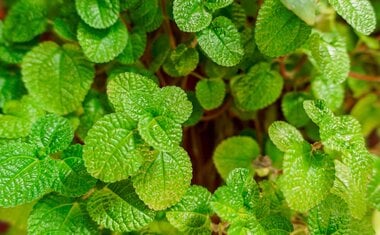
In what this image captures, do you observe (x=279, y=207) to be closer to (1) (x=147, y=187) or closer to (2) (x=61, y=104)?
(1) (x=147, y=187)

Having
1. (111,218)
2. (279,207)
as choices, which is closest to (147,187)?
(111,218)

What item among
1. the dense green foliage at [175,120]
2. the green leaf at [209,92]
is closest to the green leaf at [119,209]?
the dense green foliage at [175,120]

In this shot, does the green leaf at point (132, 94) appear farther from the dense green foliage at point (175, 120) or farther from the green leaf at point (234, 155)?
the green leaf at point (234, 155)

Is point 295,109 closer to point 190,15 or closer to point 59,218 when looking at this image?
point 190,15

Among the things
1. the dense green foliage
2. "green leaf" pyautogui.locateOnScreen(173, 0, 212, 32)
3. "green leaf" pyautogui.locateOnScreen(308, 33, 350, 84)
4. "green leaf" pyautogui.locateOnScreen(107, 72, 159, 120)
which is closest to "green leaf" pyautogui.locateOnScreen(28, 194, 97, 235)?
the dense green foliage

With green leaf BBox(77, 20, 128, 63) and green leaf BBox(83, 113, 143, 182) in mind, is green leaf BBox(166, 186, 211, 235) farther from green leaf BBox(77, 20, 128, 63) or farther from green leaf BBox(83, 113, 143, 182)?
green leaf BBox(77, 20, 128, 63)

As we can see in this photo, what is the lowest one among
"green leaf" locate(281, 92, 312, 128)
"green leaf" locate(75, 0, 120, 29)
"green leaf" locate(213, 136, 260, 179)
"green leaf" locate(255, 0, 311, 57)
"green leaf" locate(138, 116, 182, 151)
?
"green leaf" locate(213, 136, 260, 179)

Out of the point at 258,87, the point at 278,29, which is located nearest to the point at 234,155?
the point at 258,87
